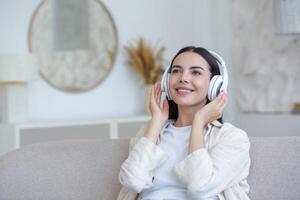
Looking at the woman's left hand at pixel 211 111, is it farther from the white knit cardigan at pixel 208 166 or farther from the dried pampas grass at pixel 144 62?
the dried pampas grass at pixel 144 62

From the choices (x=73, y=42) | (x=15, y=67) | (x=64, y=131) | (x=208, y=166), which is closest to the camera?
(x=208, y=166)

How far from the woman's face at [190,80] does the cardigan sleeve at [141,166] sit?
7.9 inches

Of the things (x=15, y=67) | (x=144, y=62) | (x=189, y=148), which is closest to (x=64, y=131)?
(x=15, y=67)

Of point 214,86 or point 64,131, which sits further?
point 64,131

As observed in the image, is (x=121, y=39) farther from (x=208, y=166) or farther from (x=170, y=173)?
(x=208, y=166)

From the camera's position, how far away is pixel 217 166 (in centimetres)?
180

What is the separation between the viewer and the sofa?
1.95m

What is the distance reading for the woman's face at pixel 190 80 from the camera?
1.96 metres

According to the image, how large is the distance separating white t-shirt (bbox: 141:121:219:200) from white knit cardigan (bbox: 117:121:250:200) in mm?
36

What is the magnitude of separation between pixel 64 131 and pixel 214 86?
2.47 meters

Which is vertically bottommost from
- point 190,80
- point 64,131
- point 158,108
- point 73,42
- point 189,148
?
point 64,131

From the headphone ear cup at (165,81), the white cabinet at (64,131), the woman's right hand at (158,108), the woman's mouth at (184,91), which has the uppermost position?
the headphone ear cup at (165,81)

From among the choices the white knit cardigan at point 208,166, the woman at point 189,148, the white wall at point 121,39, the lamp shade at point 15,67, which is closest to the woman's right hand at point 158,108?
the woman at point 189,148

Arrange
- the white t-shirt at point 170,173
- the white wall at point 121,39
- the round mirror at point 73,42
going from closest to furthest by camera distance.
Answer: the white t-shirt at point 170,173 < the white wall at point 121,39 < the round mirror at point 73,42
